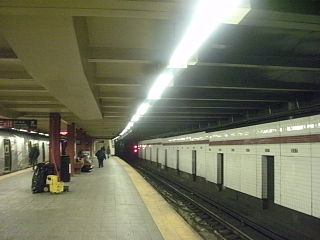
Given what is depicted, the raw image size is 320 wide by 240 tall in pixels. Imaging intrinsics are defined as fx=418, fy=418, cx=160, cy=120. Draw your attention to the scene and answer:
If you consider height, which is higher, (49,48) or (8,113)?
(49,48)

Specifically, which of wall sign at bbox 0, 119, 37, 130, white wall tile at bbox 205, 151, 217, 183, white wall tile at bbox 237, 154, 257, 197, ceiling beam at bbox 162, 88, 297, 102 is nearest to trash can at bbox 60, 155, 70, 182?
wall sign at bbox 0, 119, 37, 130

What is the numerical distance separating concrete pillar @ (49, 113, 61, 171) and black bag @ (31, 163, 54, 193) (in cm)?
74

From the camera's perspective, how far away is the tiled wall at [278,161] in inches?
286

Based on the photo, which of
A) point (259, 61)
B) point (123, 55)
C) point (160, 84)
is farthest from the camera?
point (160, 84)

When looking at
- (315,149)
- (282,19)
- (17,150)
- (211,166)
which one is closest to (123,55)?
(282,19)

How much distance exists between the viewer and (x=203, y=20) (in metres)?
3.72

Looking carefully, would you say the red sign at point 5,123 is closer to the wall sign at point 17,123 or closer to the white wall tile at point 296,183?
the wall sign at point 17,123

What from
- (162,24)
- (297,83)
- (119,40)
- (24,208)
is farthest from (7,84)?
(297,83)

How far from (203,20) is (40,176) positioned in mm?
9352

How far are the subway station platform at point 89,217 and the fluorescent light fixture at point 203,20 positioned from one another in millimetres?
2951

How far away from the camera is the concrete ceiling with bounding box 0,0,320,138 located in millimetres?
3660

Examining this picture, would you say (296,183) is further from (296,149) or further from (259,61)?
(259,61)

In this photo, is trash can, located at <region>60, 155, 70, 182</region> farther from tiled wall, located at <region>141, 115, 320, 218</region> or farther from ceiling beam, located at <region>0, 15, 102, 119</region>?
ceiling beam, located at <region>0, 15, 102, 119</region>

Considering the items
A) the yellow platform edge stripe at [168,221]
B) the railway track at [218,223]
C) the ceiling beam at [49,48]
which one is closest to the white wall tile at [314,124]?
the railway track at [218,223]
